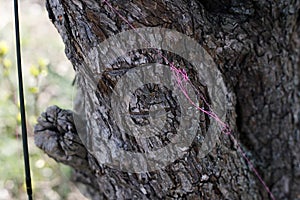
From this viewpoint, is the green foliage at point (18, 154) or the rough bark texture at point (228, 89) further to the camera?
the green foliage at point (18, 154)

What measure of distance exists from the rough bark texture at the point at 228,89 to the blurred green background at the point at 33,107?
0.53 m

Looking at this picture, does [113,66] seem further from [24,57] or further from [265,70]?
[24,57]

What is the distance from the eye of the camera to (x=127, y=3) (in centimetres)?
98

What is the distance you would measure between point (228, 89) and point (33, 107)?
1146mm

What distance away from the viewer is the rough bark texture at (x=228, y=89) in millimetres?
1003

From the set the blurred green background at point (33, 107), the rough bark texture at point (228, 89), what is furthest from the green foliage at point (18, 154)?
the rough bark texture at point (228, 89)

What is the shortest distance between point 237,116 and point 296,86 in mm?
219

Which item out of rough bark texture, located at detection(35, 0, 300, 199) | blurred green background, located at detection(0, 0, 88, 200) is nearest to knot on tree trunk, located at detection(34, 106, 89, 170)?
rough bark texture, located at detection(35, 0, 300, 199)

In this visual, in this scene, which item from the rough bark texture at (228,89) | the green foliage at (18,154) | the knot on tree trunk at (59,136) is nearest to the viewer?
the rough bark texture at (228,89)

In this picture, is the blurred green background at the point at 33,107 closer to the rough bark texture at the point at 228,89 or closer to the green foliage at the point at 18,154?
the green foliage at the point at 18,154

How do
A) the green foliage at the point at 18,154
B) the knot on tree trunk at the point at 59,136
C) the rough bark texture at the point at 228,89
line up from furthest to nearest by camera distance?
the green foliage at the point at 18,154, the knot on tree trunk at the point at 59,136, the rough bark texture at the point at 228,89

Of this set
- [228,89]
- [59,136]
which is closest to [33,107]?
[59,136]

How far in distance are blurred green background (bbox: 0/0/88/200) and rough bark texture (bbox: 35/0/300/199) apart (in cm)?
53

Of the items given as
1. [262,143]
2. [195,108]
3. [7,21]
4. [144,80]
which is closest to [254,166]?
[262,143]
